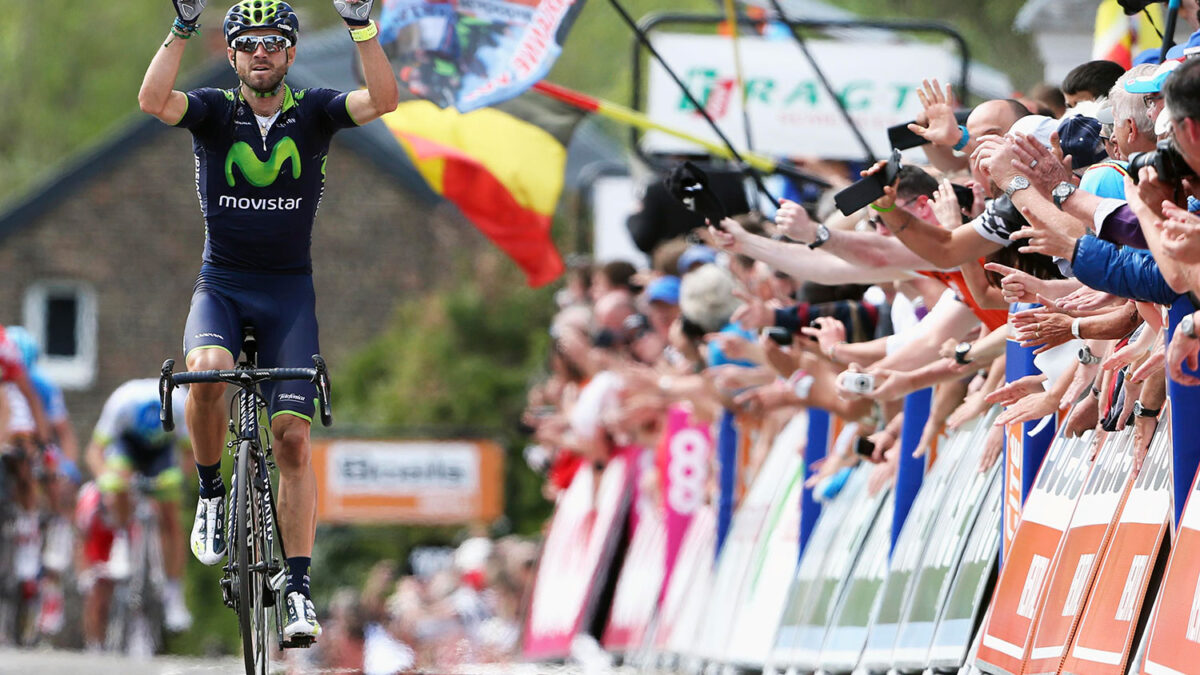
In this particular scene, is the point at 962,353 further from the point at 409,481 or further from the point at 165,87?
the point at 409,481

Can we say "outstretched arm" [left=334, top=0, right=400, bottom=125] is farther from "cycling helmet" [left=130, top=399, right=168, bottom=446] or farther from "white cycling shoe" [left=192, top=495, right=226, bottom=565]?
"cycling helmet" [left=130, top=399, right=168, bottom=446]

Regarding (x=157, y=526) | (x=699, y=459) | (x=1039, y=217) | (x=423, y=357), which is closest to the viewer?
(x=1039, y=217)

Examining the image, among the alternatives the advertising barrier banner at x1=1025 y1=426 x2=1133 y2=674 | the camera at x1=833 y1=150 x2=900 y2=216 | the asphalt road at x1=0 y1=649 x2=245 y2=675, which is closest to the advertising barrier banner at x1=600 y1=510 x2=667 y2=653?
the asphalt road at x1=0 y1=649 x2=245 y2=675

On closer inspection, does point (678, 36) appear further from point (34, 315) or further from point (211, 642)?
point (34, 315)

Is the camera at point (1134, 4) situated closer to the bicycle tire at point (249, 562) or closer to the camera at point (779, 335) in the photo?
the camera at point (779, 335)

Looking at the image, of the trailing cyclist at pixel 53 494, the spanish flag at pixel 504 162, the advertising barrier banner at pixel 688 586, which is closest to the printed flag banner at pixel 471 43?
the spanish flag at pixel 504 162

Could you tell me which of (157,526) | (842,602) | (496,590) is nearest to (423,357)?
(496,590)

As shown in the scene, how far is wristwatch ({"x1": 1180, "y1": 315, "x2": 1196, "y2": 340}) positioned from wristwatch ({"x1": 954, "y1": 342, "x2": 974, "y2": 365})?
2661mm

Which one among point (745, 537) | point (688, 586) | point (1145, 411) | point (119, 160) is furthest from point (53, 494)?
point (119, 160)

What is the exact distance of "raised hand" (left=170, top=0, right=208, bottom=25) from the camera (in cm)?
788

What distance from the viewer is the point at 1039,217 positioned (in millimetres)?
6648

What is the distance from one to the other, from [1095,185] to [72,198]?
41.0m

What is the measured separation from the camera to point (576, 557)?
611 inches

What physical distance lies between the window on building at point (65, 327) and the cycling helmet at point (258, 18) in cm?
3855
